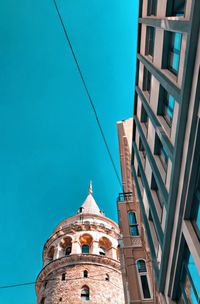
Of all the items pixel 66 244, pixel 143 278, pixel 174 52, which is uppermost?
pixel 66 244

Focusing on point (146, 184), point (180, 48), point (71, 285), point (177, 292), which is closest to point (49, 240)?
point (71, 285)

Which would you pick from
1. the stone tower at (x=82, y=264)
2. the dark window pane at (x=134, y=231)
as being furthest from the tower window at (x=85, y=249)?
the dark window pane at (x=134, y=231)

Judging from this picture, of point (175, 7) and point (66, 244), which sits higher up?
point (66, 244)

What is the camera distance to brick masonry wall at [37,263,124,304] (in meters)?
25.2

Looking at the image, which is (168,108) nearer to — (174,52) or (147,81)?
(174,52)

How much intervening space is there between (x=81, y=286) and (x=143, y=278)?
44.7 ft

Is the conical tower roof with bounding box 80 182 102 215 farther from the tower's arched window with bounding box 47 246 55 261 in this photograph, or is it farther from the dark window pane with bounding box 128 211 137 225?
the dark window pane with bounding box 128 211 137 225

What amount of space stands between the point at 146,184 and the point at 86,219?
2300 centimetres

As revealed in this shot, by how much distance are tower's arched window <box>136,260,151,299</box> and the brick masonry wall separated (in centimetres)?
1253

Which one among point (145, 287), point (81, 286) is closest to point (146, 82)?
point (145, 287)

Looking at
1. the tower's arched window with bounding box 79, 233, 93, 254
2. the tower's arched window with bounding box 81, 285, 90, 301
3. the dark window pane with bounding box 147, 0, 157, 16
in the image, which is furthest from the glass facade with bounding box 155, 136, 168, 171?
the tower's arched window with bounding box 79, 233, 93, 254

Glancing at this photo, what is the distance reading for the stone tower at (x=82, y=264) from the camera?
25719 millimetres

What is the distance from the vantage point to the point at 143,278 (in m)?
13.9

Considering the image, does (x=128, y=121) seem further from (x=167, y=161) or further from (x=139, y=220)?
(x=167, y=161)
